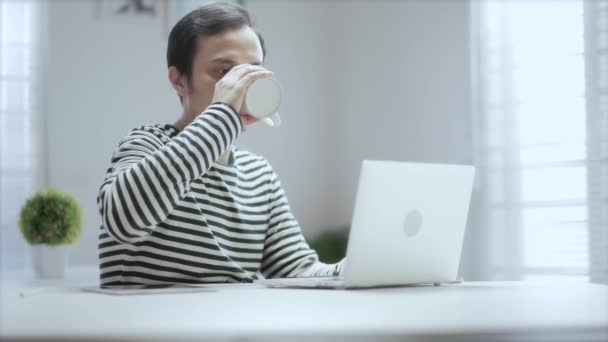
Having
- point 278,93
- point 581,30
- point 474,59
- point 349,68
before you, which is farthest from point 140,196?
point 349,68

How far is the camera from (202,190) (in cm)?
145

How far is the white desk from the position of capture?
0.62 meters

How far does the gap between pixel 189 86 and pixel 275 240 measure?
0.36 meters

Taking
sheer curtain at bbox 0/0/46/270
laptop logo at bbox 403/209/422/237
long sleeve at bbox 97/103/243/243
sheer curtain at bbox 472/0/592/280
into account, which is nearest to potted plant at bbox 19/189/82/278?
sheer curtain at bbox 0/0/46/270

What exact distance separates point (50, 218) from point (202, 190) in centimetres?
130

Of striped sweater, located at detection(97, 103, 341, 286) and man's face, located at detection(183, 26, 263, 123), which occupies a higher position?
man's face, located at detection(183, 26, 263, 123)

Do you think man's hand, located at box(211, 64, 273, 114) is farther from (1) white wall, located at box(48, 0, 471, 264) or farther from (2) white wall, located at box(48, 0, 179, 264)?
(2) white wall, located at box(48, 0, 179, 264)

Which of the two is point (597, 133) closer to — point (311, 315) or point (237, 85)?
point (237, 85)

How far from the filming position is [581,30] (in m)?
3.00

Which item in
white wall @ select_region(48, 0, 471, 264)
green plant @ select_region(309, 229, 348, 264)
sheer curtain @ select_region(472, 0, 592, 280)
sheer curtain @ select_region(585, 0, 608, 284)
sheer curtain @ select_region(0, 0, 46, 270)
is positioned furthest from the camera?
green plant @ select_region(309, 229, 348, 264)

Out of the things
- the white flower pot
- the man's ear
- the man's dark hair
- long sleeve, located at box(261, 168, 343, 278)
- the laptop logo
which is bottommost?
the white flower pot

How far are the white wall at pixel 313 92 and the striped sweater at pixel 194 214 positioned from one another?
2.23 meters

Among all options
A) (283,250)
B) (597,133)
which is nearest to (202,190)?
(283,250)

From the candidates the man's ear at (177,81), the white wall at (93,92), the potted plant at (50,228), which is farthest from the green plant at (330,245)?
the man's ear at (177,81)
